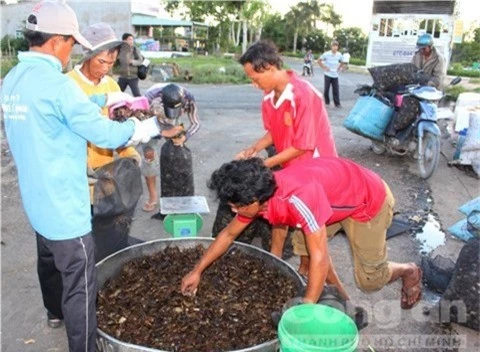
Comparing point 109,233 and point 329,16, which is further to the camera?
point 329,16

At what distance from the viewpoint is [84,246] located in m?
1.92

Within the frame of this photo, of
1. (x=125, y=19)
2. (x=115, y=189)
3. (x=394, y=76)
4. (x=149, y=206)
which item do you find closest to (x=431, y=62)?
(x=394, y=76)

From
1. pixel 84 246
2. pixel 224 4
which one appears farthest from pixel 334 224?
pixel 224 4

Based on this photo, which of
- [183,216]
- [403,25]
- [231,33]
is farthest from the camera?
[231,33]

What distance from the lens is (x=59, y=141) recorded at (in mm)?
1773

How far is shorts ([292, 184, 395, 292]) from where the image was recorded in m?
2.34

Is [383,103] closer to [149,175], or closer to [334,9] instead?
[149,175]

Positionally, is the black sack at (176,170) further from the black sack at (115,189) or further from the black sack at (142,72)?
the black sack at (142,72)

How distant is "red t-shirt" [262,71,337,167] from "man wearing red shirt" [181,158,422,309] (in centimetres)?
40

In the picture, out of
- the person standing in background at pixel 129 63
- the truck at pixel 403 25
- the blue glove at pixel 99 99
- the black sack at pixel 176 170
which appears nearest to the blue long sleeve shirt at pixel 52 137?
the blue glove at pixel 99 99

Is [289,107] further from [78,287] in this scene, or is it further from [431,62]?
[431,62]

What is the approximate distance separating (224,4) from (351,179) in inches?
1128

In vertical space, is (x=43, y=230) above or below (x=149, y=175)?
above

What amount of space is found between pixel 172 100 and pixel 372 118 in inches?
143
